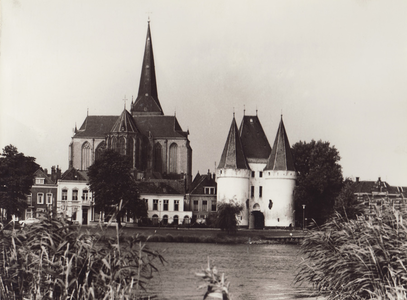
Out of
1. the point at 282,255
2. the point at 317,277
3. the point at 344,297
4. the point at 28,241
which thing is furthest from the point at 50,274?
the point at 282,255

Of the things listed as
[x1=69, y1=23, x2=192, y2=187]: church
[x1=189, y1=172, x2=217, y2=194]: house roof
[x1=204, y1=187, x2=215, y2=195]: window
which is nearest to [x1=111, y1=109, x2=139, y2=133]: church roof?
[x1=69, y1=23, x2=192, y2=187]: church

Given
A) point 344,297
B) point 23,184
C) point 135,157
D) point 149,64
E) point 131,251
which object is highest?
point 149,64

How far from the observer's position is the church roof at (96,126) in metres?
96.2

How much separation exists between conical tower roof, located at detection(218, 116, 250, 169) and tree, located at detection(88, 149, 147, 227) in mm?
14591

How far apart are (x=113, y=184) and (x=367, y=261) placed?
45.3 meters

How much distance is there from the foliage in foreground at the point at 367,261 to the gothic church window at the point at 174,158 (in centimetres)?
7776

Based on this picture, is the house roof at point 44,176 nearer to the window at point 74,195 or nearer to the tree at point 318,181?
the window at point 74,195

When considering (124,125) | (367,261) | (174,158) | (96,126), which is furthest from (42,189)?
(367,261)

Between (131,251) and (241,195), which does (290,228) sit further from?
(131,251)

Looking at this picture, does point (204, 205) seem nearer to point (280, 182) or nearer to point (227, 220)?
point (280, 182)

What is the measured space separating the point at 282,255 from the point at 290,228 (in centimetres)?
2873

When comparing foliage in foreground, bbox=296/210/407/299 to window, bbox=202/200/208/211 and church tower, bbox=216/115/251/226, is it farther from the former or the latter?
window, bbox=202/200/208/211

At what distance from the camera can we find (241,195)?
7331 cm

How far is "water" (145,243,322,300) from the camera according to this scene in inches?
824
